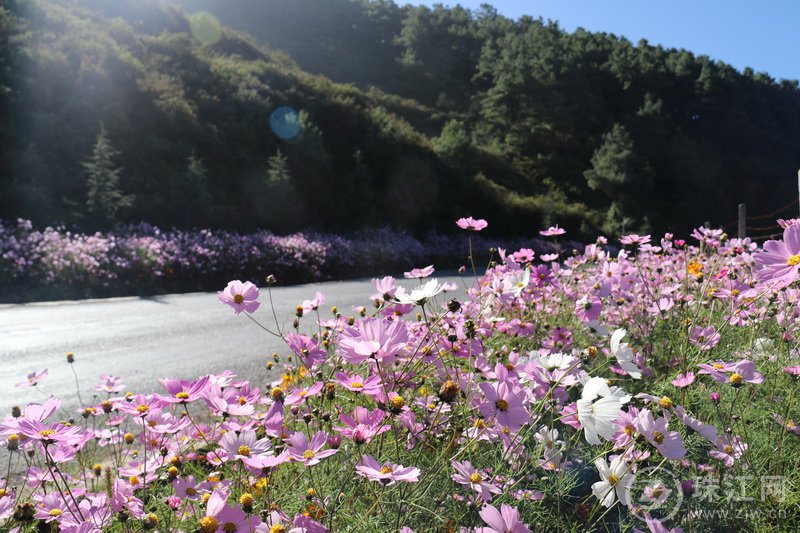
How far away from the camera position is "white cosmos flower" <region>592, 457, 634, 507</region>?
1.43 meters

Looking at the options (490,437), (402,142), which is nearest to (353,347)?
(490,437)

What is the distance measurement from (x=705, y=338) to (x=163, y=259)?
10463 mm

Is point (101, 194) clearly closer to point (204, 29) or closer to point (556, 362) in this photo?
point (556, 362)

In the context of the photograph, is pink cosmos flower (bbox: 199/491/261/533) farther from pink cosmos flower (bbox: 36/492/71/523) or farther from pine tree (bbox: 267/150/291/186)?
pine tree (bbox: 267/150/291/186)

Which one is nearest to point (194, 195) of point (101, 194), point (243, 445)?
point (101, 194)

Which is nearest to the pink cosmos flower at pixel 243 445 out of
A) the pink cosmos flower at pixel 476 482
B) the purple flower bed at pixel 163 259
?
the pink cosmos flower at pixel 476 482

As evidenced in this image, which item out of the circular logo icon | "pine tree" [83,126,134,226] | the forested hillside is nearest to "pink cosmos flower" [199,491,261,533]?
the circular logo icon

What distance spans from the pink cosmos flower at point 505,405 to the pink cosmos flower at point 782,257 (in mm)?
719

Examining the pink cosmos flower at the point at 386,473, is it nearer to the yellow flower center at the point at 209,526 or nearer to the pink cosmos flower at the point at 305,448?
the pink cosmos flower at the point at 305,448

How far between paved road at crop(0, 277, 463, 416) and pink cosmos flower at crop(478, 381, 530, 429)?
5.76 feet

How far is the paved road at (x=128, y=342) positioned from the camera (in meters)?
4.48

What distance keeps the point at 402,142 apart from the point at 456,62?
126ft

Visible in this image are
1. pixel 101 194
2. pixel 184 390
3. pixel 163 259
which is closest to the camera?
pixel 184 390

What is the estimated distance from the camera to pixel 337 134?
2295cm
